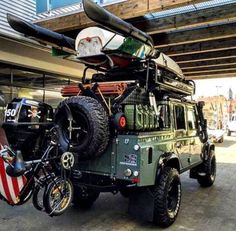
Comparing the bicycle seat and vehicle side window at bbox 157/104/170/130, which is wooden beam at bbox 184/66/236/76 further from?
the bicycle seat

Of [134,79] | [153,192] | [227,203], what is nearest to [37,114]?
[134,79]

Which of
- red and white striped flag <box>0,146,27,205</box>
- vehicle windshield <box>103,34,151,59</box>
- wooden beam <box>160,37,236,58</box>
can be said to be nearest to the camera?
red and white striped flag <box>0,146,27,205</box>

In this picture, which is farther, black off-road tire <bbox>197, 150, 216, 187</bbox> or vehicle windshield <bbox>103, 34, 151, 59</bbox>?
black off-road tire <bbox>197, 150, 216, 187</bbox>

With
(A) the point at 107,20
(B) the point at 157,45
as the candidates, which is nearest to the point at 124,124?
(A) the point at 107,20

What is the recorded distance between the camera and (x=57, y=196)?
12.6ft

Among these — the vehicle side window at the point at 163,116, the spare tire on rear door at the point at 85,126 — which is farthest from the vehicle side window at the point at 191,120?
the spare tire on rear door at the point at 85,126

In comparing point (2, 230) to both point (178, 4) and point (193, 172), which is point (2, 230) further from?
point (178, 4)

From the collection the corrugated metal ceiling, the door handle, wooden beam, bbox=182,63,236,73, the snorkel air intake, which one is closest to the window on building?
the door handle

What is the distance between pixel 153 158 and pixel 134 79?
1.52 metres

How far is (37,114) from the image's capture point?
487 centimetres

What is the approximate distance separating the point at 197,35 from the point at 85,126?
4960 millimetres

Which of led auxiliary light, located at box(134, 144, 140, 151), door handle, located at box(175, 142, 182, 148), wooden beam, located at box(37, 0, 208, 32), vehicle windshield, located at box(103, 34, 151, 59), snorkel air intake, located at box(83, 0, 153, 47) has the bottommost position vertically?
door handle, located at box(175, 142, 182, 148)

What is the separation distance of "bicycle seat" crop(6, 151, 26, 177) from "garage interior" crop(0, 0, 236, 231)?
138 centimetres

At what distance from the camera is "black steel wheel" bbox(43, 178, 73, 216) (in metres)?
3.68
